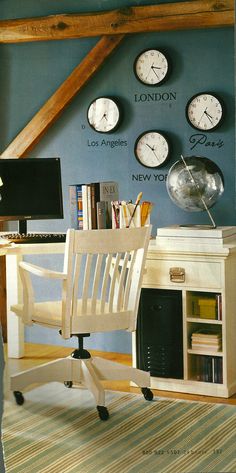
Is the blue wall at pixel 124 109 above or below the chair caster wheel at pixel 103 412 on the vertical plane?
above

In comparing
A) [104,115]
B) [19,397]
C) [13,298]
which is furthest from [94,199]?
[19,397]

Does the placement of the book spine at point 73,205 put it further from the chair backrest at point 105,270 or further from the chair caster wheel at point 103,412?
the chair caster wheel at point 103,412

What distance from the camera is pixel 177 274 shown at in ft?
11.7

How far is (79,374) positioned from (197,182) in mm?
966

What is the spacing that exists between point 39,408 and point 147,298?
2.29 ft

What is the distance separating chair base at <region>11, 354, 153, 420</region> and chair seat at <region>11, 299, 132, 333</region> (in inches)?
7.5

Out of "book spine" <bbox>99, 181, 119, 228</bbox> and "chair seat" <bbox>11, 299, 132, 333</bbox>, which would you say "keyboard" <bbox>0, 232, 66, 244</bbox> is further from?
"chair seat" <bbox>11, 299, 132, 333</bbox>

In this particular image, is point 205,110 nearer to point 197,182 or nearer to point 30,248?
point 197,182

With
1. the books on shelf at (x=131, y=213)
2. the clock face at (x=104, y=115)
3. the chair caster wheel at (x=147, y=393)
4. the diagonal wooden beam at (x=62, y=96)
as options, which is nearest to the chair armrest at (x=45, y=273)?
the books on shelf at (x=131, y=213)

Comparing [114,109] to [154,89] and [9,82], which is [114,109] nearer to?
[154,89]

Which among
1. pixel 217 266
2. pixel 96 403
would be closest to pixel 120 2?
pixel 217 266

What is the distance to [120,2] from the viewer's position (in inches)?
139

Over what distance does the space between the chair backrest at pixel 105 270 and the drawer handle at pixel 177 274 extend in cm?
23

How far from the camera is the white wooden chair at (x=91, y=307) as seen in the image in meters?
3.16
